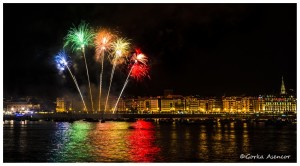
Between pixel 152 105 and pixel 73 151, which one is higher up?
pixel 152 105

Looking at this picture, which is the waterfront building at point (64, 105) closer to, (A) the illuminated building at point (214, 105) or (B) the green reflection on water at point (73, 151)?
(A) the illuminated building at point (214, 105)

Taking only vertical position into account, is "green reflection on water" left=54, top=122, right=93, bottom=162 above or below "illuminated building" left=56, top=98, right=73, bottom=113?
below

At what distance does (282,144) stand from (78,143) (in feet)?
32.8

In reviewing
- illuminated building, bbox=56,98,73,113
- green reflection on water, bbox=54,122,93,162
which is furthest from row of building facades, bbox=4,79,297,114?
green reflection on water, bbox=54,122,93,162

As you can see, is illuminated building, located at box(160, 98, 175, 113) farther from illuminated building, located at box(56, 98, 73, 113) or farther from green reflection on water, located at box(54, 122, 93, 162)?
green reflection on water, located at box(54, 122, 93, 162)

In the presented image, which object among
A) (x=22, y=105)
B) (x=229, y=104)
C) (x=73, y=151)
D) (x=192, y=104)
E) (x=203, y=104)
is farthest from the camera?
(x=22, y=105)

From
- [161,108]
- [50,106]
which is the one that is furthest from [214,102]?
[50,106]

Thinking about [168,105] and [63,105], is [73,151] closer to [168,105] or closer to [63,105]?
[63,105]

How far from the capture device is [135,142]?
22.6 meters

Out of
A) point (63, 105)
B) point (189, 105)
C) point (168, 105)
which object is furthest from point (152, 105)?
point (63, 105)

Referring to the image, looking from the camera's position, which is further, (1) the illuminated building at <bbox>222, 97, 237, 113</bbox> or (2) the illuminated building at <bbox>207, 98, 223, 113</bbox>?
(2) the illuminated building at <bbox>207, 98, 223, 113</bbox>

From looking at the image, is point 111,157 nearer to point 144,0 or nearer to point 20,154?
point 20,154

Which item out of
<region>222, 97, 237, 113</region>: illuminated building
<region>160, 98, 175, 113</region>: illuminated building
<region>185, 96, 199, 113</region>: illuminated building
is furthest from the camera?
<region>160, 98, 175, 113</region>: illuminated building

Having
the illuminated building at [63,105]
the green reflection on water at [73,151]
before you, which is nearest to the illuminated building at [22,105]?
the illuminated building at [63,105]
